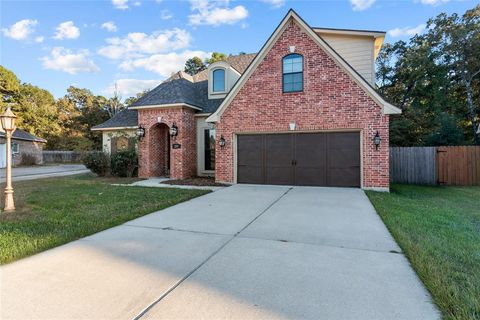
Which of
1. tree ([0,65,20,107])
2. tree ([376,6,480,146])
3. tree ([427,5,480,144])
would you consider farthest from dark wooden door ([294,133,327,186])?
tree ([0,65,20,107])

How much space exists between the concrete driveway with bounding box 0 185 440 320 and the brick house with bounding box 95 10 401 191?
521 cm

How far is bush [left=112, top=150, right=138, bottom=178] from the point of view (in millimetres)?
14188

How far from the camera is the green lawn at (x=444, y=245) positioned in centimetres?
262

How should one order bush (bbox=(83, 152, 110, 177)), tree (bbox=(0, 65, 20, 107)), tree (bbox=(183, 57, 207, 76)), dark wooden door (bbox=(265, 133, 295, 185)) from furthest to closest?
tree (bbox=(183, 57, 207, 76))
tree (bbox=(0, 65, 20, 107))
bush (bbox=(83, 152, 110, 177))
dark wooden door (bbox=(265, 133, 295, 185))

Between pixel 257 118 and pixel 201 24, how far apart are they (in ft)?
20.7

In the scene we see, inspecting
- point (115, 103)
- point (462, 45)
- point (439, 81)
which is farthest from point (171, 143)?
point (115, 103)

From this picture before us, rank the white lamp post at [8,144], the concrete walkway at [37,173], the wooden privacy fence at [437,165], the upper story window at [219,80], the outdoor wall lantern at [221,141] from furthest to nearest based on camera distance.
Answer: the concrete walkway at [37,173]
the upper story window at [219,80]
the wooden privacy fence at [437,165]
the outdoor wall lantern at [221,141]
the white lamp post at [8,144]

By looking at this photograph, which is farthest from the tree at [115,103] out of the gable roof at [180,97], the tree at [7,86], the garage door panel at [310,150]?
the garage door panel at [310,150]

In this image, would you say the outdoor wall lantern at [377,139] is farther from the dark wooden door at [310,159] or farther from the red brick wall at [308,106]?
the dark wooden door at [310,159]

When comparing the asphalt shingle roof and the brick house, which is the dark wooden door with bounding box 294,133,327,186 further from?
the asphalt shingle roof

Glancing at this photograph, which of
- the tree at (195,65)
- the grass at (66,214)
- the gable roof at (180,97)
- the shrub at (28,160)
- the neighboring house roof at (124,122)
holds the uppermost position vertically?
the tree at (195,65)

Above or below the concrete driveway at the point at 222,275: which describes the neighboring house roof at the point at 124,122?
above

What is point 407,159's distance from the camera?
1285 cm

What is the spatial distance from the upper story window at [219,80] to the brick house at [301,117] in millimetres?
2610
